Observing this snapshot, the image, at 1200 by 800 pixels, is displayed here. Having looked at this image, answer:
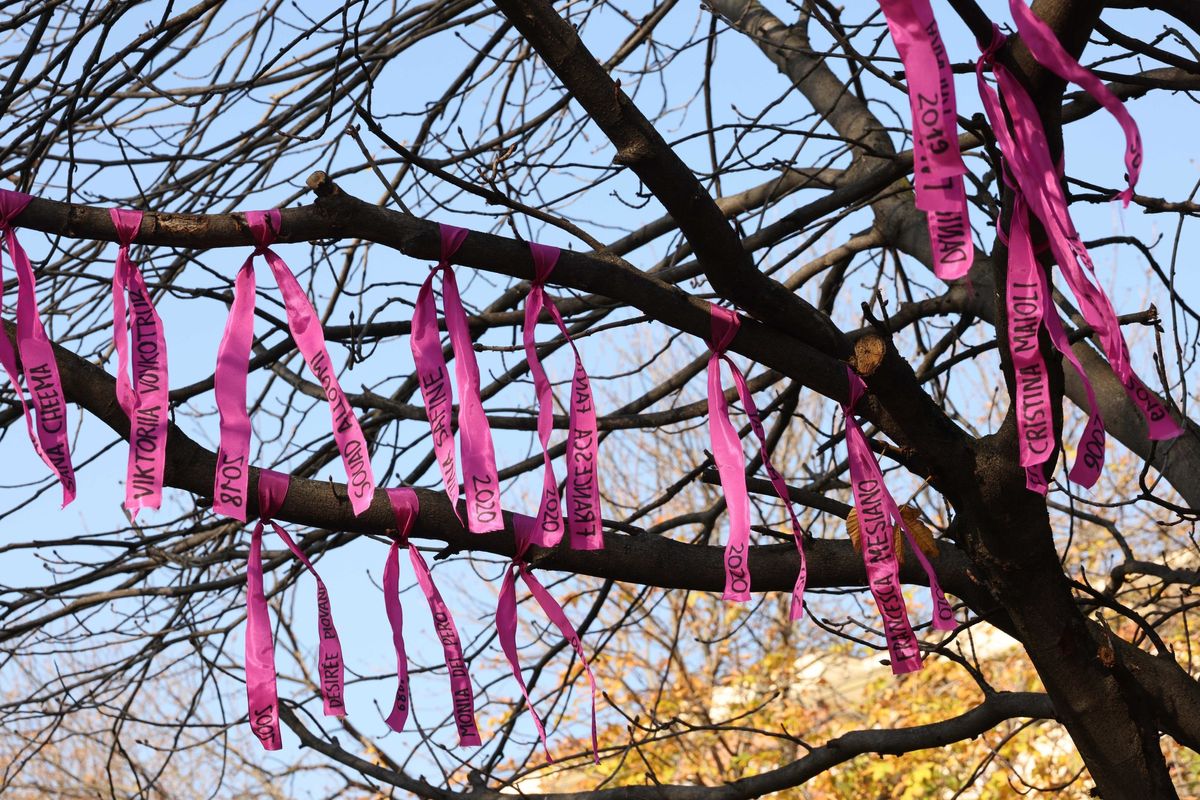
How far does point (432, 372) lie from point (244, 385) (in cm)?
34

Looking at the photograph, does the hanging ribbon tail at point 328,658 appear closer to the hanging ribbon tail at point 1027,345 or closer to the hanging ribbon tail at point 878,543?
the hanging ribbon tail at point 878,543

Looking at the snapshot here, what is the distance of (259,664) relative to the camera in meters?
2.37

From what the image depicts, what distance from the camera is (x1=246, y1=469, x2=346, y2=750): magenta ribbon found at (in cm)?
233

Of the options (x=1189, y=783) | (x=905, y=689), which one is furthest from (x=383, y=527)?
(x=905, y=689)

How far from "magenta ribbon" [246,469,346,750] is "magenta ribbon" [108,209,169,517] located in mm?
226

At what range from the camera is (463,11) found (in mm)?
4312

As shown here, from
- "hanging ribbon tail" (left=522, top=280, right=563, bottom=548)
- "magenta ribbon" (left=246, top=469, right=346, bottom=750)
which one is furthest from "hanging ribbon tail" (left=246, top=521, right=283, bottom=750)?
"hanging ribbon tail" (left=522, top=280, right=563, bottom=548)

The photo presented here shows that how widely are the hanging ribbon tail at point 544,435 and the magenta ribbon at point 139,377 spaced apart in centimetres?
65

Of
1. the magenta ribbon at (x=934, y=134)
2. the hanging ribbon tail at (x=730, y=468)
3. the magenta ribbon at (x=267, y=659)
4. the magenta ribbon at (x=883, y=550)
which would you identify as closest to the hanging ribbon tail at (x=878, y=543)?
the magenta ribbon at (x=883, y=550)

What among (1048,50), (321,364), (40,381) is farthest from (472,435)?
(1048,50)

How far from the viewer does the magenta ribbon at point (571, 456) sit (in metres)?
2.27

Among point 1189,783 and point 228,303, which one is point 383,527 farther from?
point 1189,783

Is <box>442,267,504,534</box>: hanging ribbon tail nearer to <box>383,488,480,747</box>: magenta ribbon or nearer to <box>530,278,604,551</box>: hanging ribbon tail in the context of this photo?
<box>530,278,604,551</box>: hanging ribbon tail

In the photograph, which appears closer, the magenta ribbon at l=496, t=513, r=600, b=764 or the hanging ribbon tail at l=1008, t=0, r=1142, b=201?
the hanging ribbon tail at l=1008, t=0, r=1142, b=201
